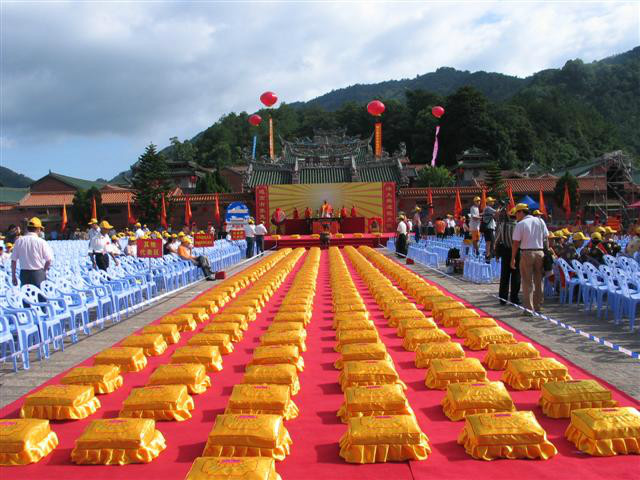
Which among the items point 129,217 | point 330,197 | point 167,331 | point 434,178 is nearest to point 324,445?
point 167,331

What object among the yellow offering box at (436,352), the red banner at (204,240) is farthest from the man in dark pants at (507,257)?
the red banner at (204,240)

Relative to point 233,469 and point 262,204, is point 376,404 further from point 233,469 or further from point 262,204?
point 262,204

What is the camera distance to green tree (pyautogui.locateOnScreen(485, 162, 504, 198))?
36.3m

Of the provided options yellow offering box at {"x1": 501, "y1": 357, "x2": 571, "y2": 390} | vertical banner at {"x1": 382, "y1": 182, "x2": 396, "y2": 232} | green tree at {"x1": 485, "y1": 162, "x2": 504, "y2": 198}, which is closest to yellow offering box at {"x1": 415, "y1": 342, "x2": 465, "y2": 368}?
yellow offering box at {"x1": 501, "y1": 357, "x2": 571, "y2": 390}

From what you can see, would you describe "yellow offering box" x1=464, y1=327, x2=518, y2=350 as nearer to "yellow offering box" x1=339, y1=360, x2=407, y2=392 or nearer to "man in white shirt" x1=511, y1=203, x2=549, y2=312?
"yellow offering box" x1=339, y1=360, x2=407, y2=392

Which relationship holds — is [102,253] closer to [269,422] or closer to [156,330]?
[156,330]

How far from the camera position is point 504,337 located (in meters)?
5.91

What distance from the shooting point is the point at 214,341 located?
19.9 feet

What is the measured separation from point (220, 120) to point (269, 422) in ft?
244

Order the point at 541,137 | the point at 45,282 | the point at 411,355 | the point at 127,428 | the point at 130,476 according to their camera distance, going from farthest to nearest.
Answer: the point at 541,137
the point at 45,282
the point at 411,355
the point at 127,428
the point at 130,476

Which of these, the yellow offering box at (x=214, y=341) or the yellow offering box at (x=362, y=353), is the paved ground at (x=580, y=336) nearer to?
the yellow offering box at (x=362, y=353)

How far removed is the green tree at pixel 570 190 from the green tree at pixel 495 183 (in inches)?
144

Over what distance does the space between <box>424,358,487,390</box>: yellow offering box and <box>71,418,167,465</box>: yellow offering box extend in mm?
2536

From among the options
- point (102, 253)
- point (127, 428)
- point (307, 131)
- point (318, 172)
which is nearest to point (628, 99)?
point (307, 131)
